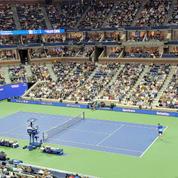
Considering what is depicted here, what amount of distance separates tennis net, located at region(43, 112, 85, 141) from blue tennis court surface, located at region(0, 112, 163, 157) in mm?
509

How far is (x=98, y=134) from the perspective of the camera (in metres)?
41.6

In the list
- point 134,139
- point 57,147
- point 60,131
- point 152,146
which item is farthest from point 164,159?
point 60,131

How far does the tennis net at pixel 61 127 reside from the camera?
41094mm

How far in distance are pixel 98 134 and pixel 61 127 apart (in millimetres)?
4780

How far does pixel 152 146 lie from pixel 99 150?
17.1 ft

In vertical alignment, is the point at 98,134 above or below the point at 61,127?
below

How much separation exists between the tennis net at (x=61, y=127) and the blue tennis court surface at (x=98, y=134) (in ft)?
1.67

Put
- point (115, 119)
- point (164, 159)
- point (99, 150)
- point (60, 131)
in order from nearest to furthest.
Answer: point (164, 159)
point (99, 150)
point (60, 131)
point (115, 119)

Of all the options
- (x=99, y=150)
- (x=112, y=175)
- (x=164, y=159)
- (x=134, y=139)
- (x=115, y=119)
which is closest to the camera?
(x=112, y=175)

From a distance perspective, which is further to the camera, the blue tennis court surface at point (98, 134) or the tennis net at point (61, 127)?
the tennis net at point (61, 127)

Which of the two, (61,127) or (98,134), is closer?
(98,134)

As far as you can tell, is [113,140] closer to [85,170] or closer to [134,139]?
[134,139]

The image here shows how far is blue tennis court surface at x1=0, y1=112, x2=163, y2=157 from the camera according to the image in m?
37.5

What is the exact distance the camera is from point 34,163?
1324 inches
